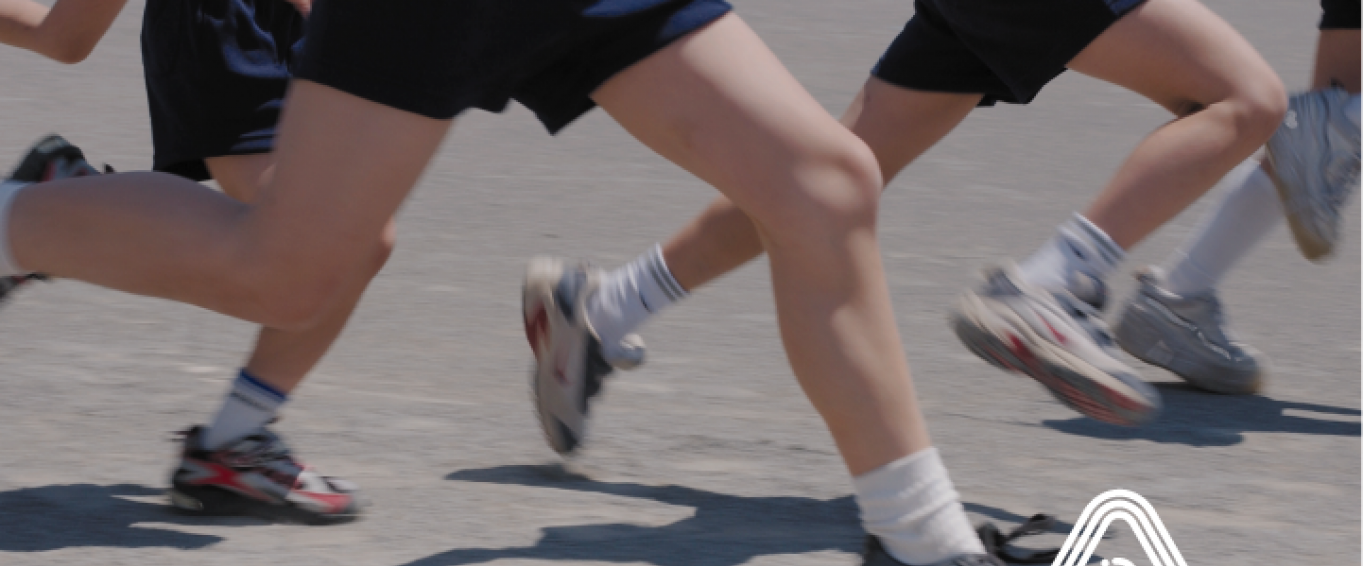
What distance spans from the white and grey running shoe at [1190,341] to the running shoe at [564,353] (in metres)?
1.38

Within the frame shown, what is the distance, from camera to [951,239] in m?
5.29

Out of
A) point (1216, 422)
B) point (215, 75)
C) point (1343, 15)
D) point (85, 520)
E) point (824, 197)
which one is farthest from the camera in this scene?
point (1343, 15)

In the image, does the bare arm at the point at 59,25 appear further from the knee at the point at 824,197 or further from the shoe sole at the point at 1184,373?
the shoe sole at the point at 1184,373

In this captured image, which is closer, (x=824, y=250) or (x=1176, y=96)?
(x=824, y=250)

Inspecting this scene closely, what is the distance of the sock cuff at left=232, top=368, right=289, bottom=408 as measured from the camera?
9.45ft

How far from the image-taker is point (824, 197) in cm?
238

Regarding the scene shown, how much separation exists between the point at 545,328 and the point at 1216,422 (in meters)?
1.48

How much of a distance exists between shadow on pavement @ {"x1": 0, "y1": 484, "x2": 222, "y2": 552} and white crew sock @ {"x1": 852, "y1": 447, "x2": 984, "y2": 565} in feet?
3.43

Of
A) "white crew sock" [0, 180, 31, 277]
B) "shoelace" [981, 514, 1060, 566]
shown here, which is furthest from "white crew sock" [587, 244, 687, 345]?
"white crew sock" [0, 180, 31, 277]

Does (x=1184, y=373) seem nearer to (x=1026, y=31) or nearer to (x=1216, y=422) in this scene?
(x=1216, y=422)

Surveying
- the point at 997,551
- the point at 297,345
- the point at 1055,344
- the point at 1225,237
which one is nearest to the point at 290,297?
the point at 297,345

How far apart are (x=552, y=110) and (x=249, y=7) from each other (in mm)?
794

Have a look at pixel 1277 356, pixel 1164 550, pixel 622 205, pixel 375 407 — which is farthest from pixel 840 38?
pixel 1164 550

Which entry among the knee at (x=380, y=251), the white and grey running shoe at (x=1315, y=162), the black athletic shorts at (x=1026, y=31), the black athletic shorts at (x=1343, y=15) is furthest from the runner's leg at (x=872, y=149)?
the black athletic shorts at (x=1343, y=15)
